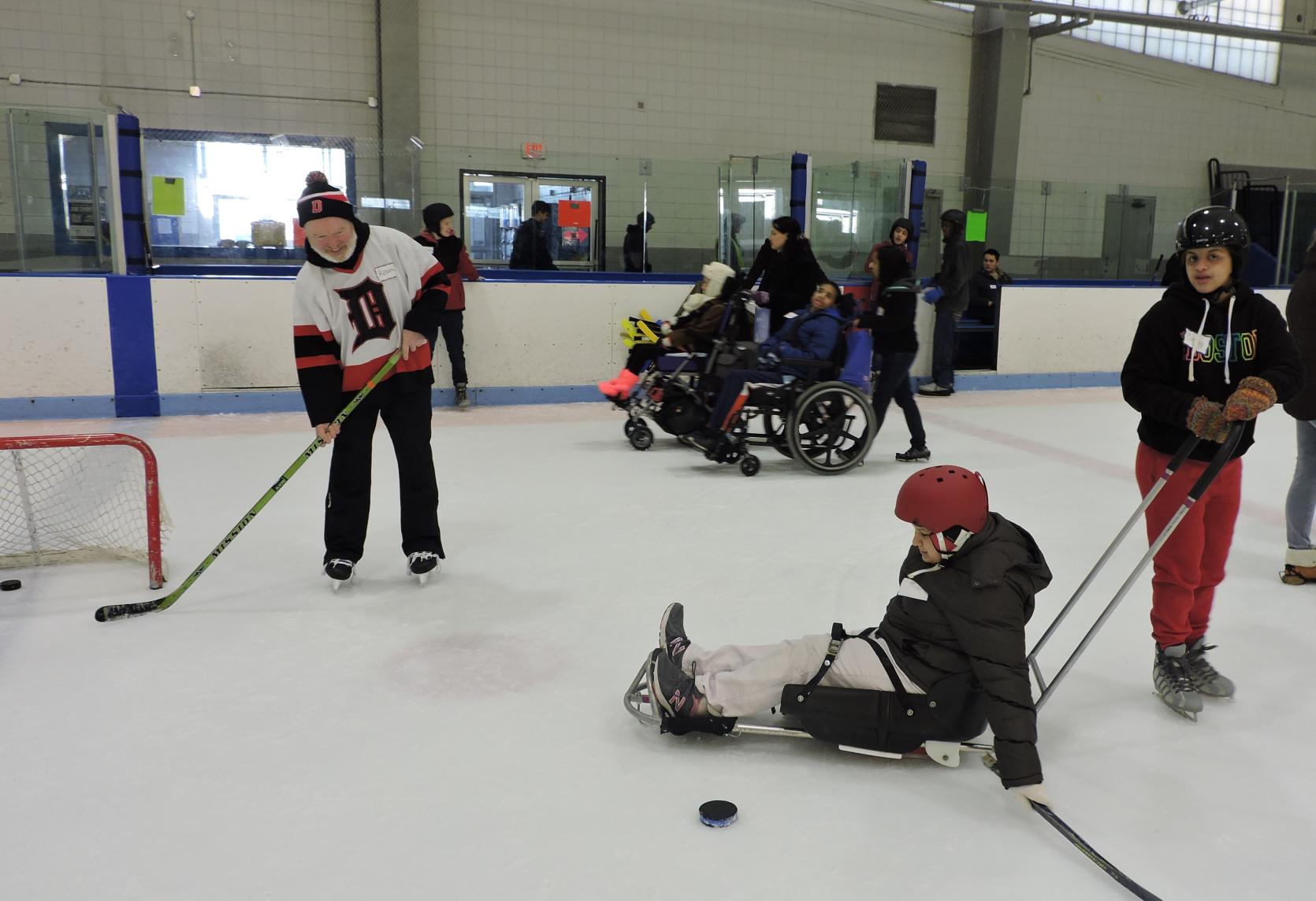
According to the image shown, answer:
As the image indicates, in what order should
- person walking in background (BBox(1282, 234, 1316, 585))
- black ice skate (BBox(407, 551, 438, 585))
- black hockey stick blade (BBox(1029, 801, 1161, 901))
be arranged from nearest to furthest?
black hockey stick blade (BBox(1029, 801, 1161, 901)) < person walking in background (BBox(1282, 234, 1316, 585)) < black ice skate (BBox(407, 551, 438, 585))

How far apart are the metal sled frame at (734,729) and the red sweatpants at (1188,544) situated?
60cm

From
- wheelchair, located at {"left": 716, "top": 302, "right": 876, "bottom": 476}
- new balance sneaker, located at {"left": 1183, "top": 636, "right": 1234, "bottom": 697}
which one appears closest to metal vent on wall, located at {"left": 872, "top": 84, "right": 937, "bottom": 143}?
wheelchair, located at {"left": 716, "top": 302, "right": 876, "bottom": 476}

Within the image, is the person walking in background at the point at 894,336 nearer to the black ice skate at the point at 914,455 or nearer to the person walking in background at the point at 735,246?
the black ice skate at the point at 914,455

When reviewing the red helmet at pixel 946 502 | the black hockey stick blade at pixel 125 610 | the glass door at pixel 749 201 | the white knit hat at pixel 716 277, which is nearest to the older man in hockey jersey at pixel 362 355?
the black hockey stick blade at pixel 125 610

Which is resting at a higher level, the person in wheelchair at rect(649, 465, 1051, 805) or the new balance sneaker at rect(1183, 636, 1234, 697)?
the person in wheelchair at rect(649, 465, 1051, 805)

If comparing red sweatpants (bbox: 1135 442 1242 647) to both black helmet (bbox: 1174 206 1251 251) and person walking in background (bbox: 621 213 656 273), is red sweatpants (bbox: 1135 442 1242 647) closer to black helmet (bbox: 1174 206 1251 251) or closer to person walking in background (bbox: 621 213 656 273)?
black helmet (bbox: 1174 206 1251 251)

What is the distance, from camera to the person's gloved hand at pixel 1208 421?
1.97 m

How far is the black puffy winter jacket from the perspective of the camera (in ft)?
5.60

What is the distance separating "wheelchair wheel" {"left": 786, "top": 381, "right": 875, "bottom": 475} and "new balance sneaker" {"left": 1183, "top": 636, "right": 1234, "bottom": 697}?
2445 millimetres

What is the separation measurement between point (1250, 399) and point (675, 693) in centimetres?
125

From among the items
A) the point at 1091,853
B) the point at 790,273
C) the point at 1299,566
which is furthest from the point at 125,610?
the point at 790,273

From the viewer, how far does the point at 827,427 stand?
4668 mm

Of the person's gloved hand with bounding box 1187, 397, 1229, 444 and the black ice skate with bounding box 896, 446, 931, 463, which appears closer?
the person's gloved hand with bounding box 1187, 397, 1229, 444

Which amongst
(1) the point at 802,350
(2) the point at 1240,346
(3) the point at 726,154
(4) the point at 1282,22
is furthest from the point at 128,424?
(4) the point at 1282,22
